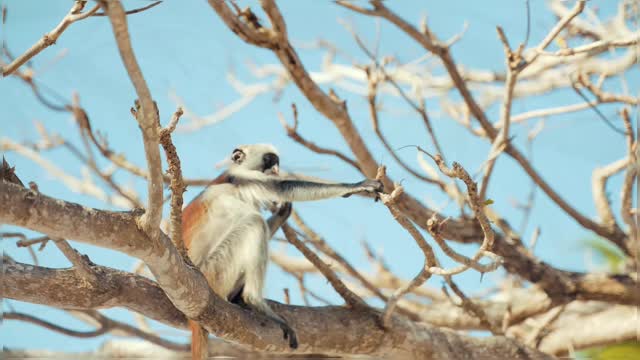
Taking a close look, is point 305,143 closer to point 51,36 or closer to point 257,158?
point 257,158

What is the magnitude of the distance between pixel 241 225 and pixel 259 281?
1.46ft

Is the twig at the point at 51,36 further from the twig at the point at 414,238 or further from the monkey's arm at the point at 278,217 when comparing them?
the monkey's arm at the point at 278,217

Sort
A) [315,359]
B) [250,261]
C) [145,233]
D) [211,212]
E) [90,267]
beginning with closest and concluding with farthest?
[145,233] < [90,267] < [250,261] < [211,212] < [315,359]

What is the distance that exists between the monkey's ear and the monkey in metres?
0.09

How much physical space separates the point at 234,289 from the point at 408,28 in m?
2.33

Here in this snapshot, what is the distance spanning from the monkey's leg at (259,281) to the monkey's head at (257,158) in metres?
1.10

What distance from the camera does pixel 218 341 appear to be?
6.34 m

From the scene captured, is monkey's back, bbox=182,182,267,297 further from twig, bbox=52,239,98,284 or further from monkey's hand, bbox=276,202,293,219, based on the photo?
twig, bbox=52,239,98,284

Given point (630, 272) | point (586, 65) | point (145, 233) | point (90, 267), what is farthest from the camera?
point (586, 65)

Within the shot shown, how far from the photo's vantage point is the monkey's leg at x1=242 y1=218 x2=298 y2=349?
4477mm

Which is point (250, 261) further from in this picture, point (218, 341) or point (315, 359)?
point (218, 341)

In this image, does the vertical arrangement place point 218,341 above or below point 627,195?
below

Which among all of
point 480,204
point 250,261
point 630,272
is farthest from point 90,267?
point 630,272

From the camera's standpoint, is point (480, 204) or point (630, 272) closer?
point (480, 204)
